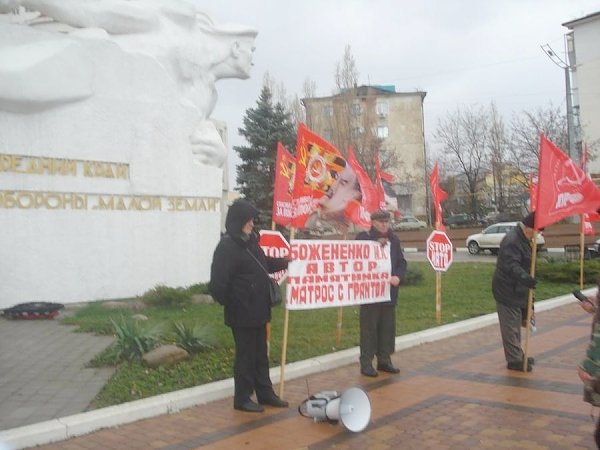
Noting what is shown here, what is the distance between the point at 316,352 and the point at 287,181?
3136 mm

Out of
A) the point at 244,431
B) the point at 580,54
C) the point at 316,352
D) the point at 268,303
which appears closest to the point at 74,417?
the point at 244,431

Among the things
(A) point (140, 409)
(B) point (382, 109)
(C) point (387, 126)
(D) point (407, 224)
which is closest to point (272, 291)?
(A) point (140, 409)

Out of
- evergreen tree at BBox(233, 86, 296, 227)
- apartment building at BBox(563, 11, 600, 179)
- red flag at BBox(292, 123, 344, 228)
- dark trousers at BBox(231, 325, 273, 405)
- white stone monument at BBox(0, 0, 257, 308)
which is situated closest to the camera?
dark trousers at BBox(231, 325, 273, 405)

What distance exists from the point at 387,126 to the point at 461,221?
20.7 meters

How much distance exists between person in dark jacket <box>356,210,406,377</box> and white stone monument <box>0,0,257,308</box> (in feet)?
24.0

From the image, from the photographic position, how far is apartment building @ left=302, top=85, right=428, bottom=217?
4244cm

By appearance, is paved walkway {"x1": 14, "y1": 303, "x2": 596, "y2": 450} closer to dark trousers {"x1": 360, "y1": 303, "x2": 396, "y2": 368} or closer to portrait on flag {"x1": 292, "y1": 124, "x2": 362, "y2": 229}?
dark trousers {"x1": 360, "y1": 303, "x2": 396, "y2": 368}

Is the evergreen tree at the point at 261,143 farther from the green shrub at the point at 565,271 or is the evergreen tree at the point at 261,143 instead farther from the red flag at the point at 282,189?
the red flag at the point at 282,189

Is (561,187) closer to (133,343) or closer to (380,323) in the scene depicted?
(380,323)

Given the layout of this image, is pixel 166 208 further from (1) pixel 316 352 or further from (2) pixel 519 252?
(2) pixel 519 252

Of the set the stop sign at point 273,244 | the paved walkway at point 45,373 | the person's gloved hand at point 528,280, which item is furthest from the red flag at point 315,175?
the paved walkway at point 45,373

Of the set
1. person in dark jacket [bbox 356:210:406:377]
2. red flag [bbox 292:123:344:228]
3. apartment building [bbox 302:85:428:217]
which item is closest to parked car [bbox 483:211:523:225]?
apartment building [bbox 302:85:428:217]

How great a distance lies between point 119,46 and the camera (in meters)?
14.0

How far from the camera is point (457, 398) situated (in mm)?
6543
